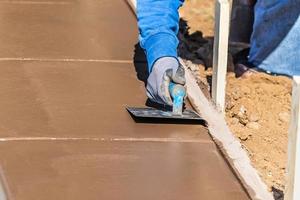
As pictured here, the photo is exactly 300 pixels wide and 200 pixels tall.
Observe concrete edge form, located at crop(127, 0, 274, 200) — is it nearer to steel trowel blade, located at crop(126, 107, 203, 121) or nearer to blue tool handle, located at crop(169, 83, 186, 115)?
steel trowel blade, located at crop(126, 107, 203, 121)

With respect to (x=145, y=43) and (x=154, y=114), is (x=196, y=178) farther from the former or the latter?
(x=145, y=43)

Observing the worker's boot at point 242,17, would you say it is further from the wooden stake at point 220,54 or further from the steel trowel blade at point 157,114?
the steel trowel blade at point 157,114

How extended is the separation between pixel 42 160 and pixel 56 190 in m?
0.25

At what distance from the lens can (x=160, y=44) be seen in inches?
170

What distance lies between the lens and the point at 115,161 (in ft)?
12.6

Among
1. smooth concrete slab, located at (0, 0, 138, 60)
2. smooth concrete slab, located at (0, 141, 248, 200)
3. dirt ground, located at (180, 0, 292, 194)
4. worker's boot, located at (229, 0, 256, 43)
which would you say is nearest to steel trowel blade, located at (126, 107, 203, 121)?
smooth concrete slab, located at (0, 141, 248, 200)

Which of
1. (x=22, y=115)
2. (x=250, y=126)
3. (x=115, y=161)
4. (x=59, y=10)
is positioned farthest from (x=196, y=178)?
(x=59, y=10)

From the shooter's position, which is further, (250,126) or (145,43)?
(250,126)

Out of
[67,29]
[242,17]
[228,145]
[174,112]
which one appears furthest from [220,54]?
[242,17]

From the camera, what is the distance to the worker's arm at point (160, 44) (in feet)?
13.7

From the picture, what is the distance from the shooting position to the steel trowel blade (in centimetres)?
421

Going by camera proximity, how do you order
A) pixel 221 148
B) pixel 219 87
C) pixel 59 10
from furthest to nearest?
pixel 59 10
pixel 219 87
pixel 221 148

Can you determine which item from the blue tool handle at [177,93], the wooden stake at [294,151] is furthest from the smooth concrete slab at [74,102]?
the wooden stake at [294,151]

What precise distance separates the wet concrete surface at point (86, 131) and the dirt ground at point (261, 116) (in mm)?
465
